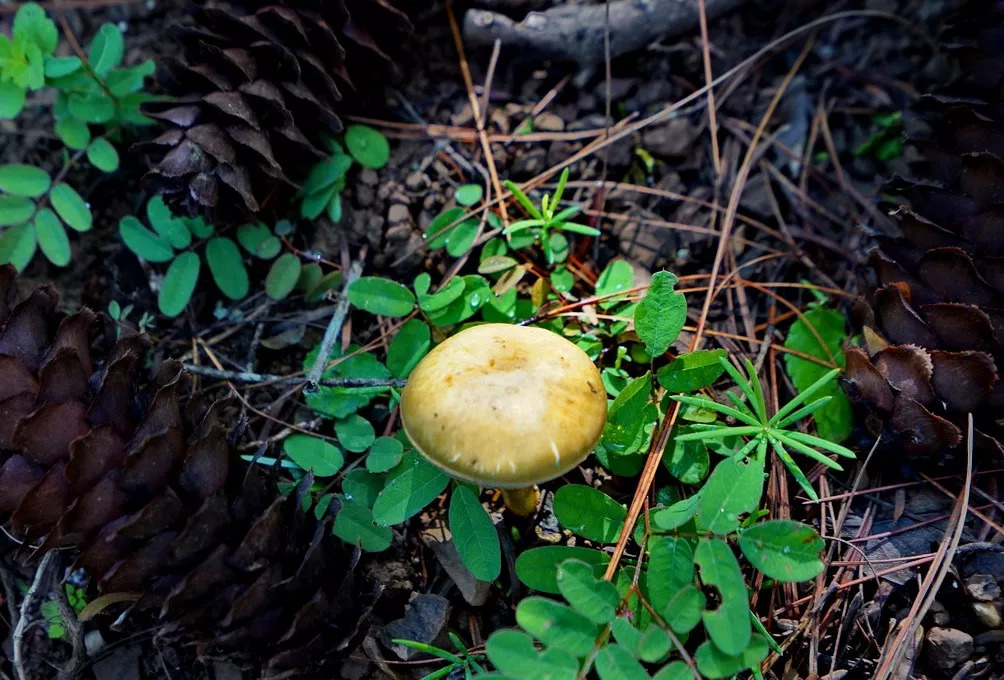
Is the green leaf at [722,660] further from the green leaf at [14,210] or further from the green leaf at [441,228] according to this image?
the green leaf at [14,210]

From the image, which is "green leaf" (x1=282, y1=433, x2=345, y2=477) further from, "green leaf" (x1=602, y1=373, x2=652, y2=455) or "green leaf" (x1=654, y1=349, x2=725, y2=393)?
"green leaf" (x1=654, y1=349, x2=725, y2=393)

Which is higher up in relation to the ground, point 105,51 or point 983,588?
point 105,51

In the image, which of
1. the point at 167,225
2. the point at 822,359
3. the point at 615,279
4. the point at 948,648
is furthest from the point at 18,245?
the point at 948,648

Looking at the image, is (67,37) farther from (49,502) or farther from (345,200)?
(49,502)

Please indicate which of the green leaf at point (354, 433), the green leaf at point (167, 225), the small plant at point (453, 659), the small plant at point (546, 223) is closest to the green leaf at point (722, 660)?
the small plant at point (453, 659)

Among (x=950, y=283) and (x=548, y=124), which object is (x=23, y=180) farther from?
(x=950, y=283)
